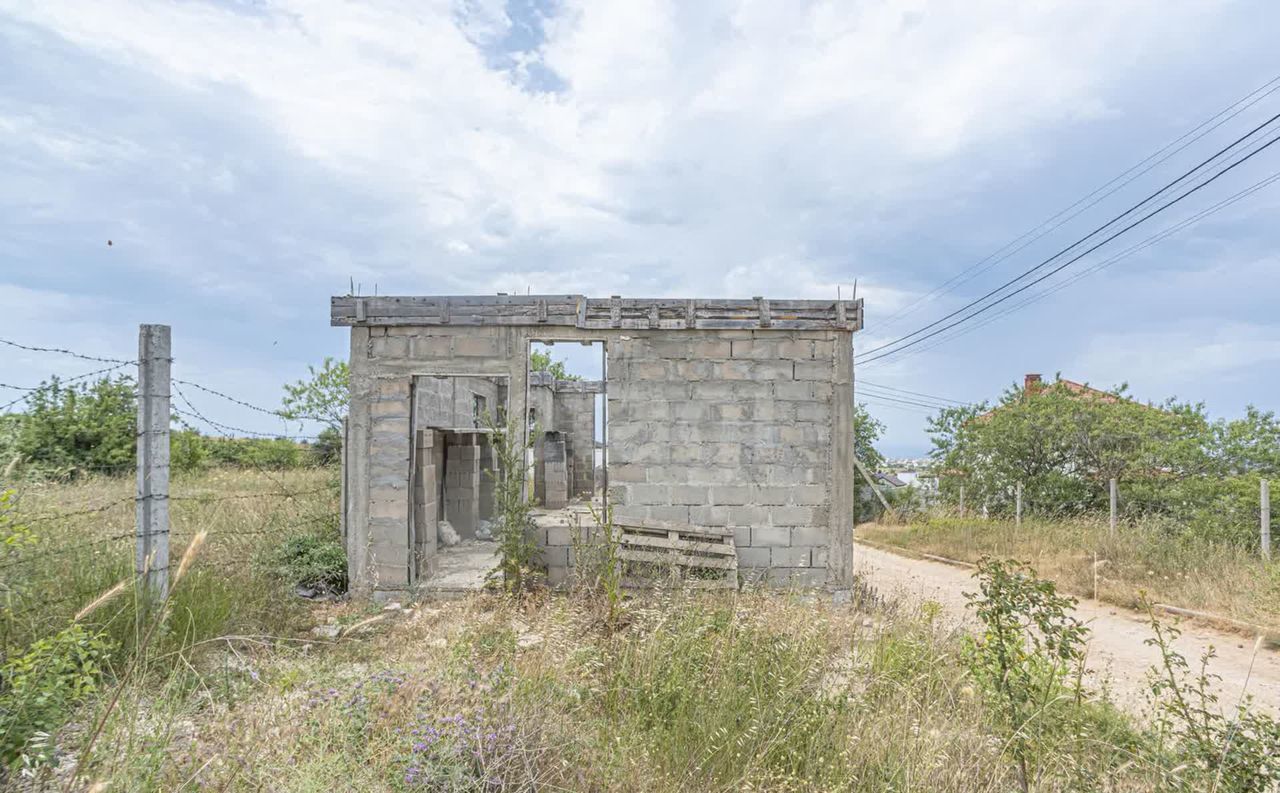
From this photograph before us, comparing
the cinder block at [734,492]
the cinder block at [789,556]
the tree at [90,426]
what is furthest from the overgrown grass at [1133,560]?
the tree at [90,426]

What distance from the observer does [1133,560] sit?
1120cm

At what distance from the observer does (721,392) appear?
8.41 m

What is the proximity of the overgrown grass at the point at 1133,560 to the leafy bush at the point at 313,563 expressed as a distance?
842 cm

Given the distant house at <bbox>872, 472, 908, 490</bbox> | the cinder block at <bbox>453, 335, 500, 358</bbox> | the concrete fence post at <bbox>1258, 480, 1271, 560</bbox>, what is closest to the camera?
the cinder block at <bbox>453, 335, 500, 358</bbox>

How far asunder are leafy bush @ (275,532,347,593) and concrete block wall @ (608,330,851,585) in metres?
3.51

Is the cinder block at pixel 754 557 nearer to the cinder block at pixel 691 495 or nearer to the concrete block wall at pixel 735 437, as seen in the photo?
the concrete block wall at pixel 735 437

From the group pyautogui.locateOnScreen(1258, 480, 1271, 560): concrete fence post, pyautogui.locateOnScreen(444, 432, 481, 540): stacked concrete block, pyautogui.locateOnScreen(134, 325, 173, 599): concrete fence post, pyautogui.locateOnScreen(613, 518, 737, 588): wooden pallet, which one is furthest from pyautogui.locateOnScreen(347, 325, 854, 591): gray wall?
pyautogui.locateOnScreen(1258, 480, 1271, 560): concrete fence post

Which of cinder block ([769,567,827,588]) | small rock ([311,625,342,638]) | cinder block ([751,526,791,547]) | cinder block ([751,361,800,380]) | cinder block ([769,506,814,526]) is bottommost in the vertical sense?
small rock ([311,625,342,638])

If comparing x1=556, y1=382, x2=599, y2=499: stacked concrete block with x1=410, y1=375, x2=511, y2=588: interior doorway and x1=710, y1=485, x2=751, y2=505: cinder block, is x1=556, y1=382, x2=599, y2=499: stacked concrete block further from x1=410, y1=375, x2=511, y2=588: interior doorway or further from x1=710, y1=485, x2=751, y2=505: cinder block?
x1=710, y1=485, x2=751, y2=505: cinder block

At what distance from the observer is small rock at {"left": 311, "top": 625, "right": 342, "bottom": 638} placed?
625 centimetres

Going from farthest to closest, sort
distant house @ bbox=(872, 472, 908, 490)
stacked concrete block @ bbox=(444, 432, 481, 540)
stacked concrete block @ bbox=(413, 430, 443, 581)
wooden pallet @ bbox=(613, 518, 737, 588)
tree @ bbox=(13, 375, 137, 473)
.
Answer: distant house @ bbox=(872, 472, 908, 490), tree @ bbox=(13, 375, 137, 473), stacked concrete block @ bbox=(444, 432, 481, 540), stacked concrete block @ bbox=(413, 430, 443, 581), wooden pallet @ bbox=(613, 518, 737, 588)

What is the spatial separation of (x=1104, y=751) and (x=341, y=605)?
7.36 m

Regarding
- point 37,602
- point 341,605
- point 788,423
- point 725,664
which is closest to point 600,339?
point 788,423

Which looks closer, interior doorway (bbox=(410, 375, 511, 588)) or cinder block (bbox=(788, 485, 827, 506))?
cinder block (bbox=(788, 485, 827, 506))
